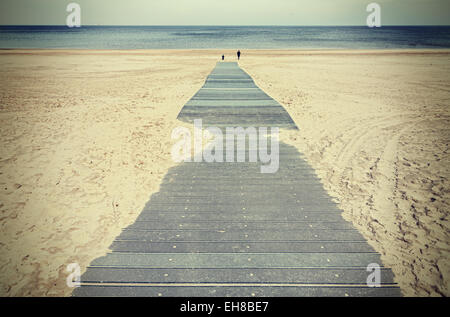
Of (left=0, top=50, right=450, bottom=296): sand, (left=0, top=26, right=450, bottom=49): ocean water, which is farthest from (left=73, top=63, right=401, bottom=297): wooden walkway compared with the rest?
(left=0, top=26, right=450, bottom=49): ocean water

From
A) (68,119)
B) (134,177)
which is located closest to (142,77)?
(68,119)

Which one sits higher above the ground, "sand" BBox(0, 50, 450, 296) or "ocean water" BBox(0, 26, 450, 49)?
"ocean water" BBox(0, 26, 450, 49)

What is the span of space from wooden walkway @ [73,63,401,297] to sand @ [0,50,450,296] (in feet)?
1.27

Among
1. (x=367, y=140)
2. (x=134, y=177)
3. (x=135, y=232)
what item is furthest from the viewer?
(x=367, y=140)

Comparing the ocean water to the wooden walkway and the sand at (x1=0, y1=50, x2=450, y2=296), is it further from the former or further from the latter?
the wooden walkway

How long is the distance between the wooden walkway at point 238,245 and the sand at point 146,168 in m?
0.39

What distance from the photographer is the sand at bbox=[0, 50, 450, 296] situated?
13.1 feet

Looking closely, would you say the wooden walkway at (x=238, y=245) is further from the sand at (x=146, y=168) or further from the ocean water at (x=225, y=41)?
the ocean water at (x=225, y=41)

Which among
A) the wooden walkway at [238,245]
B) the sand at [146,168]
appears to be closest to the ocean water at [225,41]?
the sand at [146,168]

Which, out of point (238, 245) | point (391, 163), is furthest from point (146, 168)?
point (391, 163)

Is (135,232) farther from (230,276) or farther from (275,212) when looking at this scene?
(275,212)

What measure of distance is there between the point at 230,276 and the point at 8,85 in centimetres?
2069

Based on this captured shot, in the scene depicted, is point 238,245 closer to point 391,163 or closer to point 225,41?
point 391,163

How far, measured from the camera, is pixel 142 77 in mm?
21109
